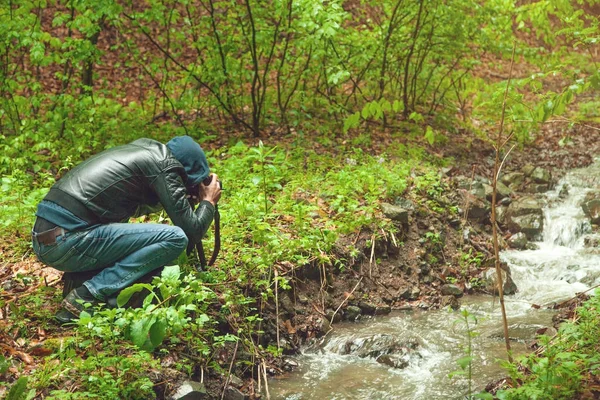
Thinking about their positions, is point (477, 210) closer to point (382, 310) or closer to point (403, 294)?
point (403, 294)

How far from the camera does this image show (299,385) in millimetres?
4344

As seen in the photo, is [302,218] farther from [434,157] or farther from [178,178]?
[434,157]

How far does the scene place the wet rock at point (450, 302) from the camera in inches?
227

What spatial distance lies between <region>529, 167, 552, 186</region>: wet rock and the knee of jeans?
6.25 m

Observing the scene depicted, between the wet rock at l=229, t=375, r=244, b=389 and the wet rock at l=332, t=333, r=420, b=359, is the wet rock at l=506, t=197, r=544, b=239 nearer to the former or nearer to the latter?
the wet rock at l=332, t=333, r=420, b=359

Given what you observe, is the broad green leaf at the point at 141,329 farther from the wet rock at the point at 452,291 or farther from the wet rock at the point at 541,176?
the wet rock at the point at 541,176

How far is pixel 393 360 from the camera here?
15.2 feet

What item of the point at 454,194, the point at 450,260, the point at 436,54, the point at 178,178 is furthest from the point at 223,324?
the point at 436,54

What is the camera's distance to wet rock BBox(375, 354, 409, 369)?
181 inches

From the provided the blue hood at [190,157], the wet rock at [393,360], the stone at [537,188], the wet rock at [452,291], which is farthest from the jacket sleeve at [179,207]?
the stone at [537,188]

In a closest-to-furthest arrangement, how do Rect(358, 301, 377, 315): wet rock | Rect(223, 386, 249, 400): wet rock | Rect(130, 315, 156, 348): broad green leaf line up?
Rect(130, 315, 156, 348): broad green leaf
Rect(223, 386, 249, 400): wet rock
Rect(358, 301, 377, 315): wet rock

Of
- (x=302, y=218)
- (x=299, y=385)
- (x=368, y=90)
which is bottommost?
(x=299, y=385)

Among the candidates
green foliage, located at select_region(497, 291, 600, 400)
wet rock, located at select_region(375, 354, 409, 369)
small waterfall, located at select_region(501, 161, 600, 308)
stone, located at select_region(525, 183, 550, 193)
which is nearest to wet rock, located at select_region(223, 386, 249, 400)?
wet rock, located at select_region(375, 354, 409, 369)

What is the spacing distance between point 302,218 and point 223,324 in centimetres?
164
